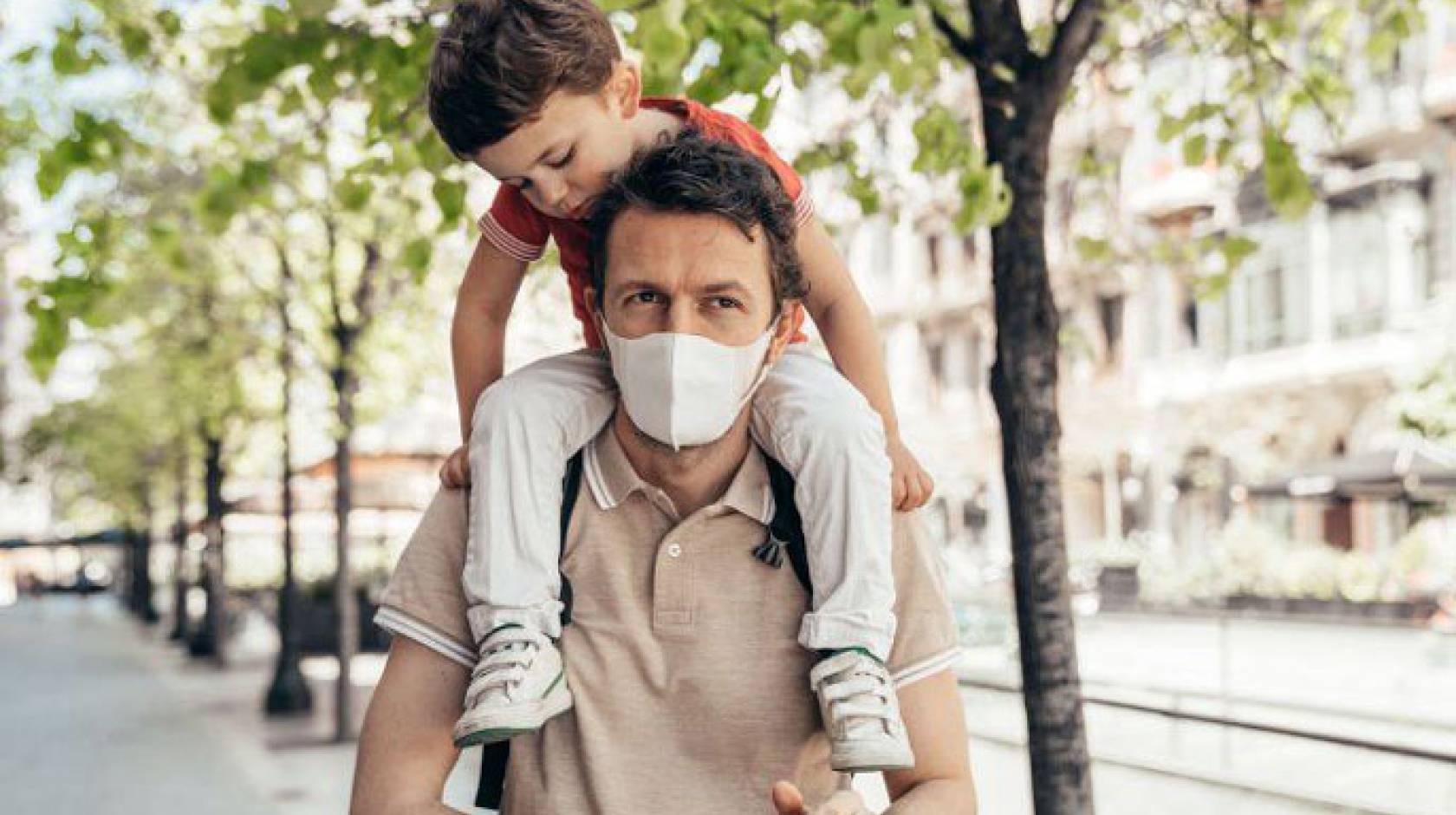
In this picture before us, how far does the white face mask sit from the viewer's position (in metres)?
2.06

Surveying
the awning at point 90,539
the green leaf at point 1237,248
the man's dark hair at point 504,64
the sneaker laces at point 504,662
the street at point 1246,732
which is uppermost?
the green leaf at point 1237,248

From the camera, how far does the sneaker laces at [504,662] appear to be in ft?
6.43

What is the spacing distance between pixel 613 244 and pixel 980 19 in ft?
9.79

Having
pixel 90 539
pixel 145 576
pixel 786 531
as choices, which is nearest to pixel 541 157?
pixel 786 531

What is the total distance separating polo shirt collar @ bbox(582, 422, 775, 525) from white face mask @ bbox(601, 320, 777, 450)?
68 mm

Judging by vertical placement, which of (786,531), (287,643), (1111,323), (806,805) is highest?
(1111,323)

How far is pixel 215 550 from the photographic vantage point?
917 inches

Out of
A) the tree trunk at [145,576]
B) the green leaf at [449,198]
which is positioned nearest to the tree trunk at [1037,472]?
the green leaf at [449,198]

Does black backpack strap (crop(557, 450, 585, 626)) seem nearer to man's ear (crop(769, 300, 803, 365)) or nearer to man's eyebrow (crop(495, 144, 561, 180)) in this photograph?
man's ear (crop(769, 300, 803, 365))

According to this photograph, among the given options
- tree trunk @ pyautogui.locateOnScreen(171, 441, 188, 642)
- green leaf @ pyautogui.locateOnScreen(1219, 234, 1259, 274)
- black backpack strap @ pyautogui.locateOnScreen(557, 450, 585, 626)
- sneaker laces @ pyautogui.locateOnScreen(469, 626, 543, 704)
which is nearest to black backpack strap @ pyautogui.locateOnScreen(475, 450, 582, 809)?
black backpack strap @ pyautogui.locateOnScreen(557, 450, 585, 626)

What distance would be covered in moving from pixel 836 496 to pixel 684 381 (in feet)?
0.86

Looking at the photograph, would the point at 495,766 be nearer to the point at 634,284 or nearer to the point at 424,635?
the point at 424,635

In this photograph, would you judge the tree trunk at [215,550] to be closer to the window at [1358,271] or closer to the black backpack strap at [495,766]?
the window at [1358,271]

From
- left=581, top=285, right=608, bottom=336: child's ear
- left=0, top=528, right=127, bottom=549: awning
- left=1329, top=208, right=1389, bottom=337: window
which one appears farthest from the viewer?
left=0, top=528, right=127, bottom=549: awning
